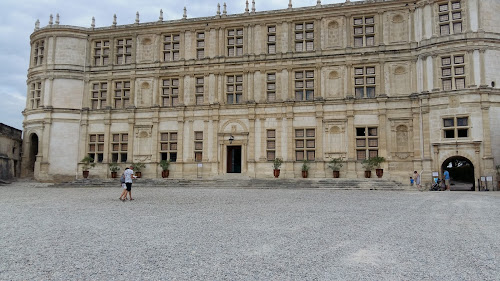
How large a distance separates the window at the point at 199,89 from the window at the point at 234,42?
2949 millimetres

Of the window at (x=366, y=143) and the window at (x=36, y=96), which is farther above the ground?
the window at (x=36, y=96)

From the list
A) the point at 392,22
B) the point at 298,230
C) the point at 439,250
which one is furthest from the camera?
the point at 392,22

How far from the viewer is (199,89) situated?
2891 centimetres

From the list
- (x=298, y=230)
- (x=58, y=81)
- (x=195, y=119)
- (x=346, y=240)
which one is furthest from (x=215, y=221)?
(x=58, y=81)

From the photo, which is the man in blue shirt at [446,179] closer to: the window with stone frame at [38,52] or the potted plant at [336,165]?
the potted plant at [336,165]

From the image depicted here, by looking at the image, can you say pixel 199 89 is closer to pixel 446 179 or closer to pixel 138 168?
pixel 138 168

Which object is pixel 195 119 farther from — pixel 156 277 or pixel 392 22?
pixel 156 277

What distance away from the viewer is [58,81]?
29859 mm

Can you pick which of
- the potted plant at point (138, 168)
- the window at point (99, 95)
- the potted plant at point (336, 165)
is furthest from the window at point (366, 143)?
the window at point (99, 95)

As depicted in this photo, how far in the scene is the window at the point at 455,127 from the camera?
23.1 m

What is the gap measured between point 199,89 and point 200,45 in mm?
3569


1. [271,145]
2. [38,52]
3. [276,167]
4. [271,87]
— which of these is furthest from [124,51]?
[276,167]

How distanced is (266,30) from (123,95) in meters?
12.4

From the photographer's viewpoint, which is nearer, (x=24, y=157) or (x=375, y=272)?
(x=375, y=272)
